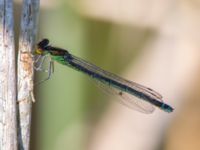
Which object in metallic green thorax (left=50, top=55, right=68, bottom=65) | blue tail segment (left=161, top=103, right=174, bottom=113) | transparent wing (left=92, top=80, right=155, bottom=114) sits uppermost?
metallic green thorax (left=50, top=55, right=68, bottom=65)

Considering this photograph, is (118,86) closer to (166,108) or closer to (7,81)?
(166,108)

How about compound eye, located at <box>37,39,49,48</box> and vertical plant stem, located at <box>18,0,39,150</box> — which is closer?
vertical plant stem, located at <box>18,0,39,150</box>

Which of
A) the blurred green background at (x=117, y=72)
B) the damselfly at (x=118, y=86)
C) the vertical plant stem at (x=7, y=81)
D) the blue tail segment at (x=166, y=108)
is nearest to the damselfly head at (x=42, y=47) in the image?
the damselfly at (x=118, y=86)

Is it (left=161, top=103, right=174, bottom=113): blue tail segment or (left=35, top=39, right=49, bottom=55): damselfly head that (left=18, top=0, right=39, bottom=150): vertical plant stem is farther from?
(left=161, top=103, right=174, bottom=113): blue tail segment

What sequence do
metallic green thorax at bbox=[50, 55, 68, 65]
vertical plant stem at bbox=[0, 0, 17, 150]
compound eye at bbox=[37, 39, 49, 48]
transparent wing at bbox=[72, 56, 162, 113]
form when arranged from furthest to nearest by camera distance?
transparent wing at bbox=[72, 56, 162, 113], metallic green thorax at bbox=[50, 55, 68, 65], compound eye at bbox=[37, 39, 49, 48], vertical plant stem at bbox=[0, 0, 17, 150]

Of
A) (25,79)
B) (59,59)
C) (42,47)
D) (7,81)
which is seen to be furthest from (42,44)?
(7,81)

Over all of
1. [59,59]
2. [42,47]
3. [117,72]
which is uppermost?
[42,47]

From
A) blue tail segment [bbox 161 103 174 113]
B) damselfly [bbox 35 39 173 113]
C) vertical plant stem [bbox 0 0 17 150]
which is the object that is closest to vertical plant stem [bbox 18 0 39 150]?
vertical plant stem [bbox 0 0 17 150]

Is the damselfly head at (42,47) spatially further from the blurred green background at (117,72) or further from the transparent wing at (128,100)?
the transparent wing at (128,100)
